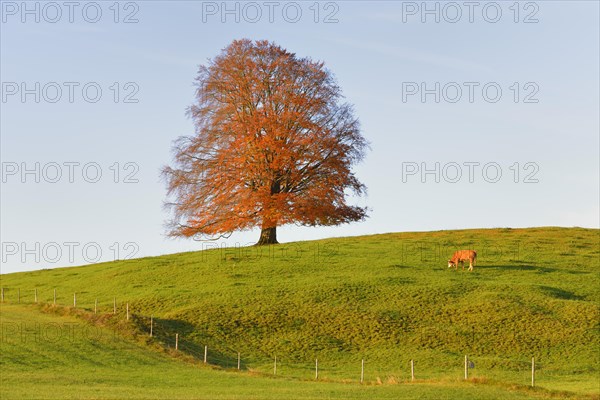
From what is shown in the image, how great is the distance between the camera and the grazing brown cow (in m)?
57.2

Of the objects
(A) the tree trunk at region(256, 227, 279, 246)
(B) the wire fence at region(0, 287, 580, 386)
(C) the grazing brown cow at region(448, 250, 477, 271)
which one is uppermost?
(A) the tree trunk at region(256, 227, 279, 246)

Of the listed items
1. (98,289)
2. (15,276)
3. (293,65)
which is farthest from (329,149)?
(15,276)

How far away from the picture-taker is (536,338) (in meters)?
44.5

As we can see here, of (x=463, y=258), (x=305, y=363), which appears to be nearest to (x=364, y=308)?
(x=305, y=363)

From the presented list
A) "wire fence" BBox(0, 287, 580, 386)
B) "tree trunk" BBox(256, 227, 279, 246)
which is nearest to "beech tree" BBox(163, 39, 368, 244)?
"tree trunk" BBox(256, 227, 279, 246)

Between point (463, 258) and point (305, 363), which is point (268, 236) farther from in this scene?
point (305, 363)

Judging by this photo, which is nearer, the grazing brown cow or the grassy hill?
the grassy hill

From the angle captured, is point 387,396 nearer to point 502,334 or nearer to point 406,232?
point 502,334

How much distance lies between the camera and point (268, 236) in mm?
65312

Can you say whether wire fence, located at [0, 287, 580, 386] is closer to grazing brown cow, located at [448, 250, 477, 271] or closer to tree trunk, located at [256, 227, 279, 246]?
grazing brown cow, located at [448, 250, 477, 271]

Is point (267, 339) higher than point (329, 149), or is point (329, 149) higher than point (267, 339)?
point (329, 149)

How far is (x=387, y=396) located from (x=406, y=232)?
44.4 m

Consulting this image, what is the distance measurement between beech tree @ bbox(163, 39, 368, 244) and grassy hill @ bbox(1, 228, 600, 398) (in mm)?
2922

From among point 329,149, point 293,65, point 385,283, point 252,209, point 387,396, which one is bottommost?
point 387,396
